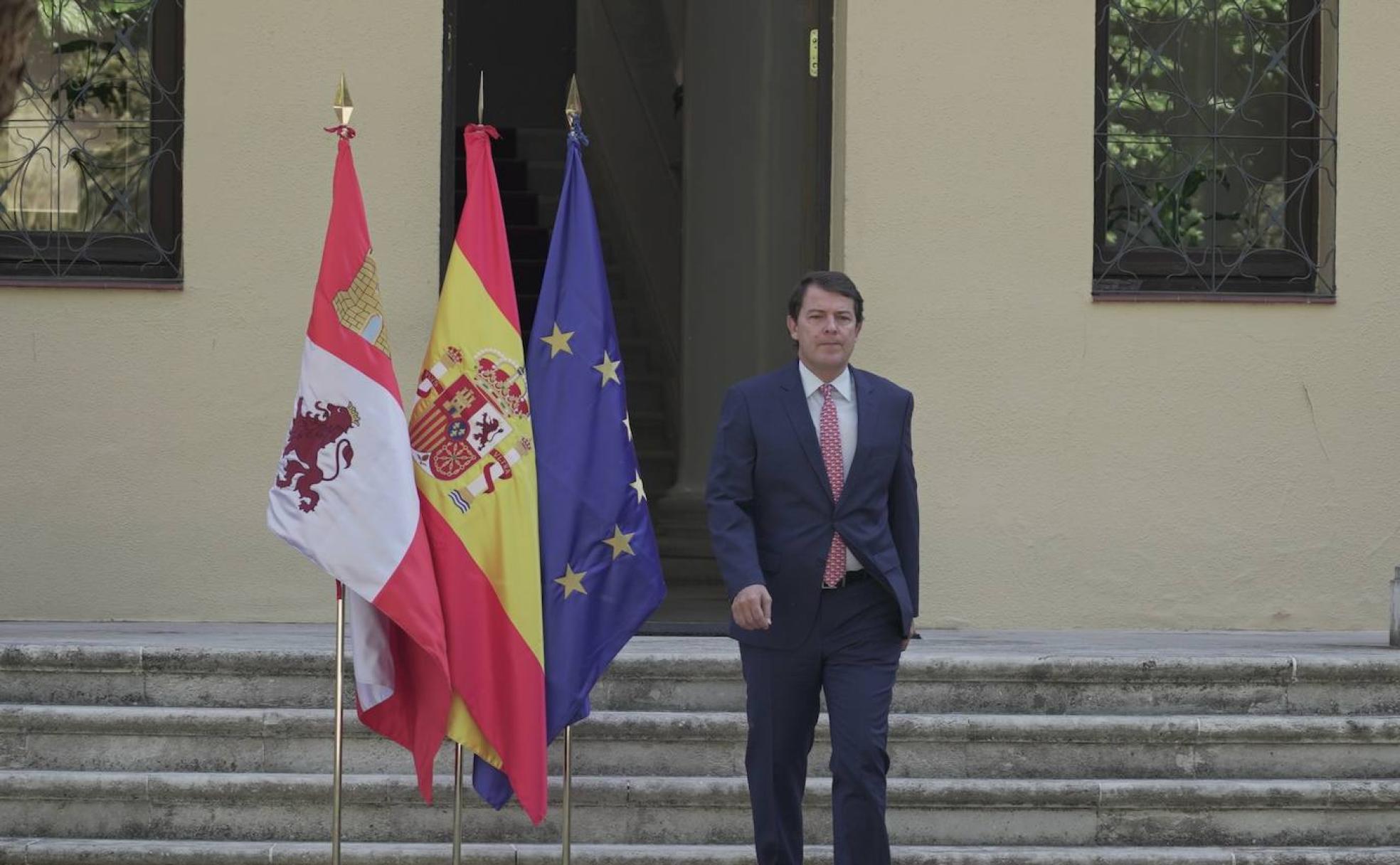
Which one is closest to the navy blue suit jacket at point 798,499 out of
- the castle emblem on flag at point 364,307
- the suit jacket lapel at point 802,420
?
the suit jacket lapel at point 802,420

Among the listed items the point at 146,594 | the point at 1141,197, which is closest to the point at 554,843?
the point at 146,594

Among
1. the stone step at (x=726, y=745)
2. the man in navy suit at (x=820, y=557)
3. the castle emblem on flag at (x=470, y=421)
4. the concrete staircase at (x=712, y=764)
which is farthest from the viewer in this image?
the stone step at (x=726, y=745)

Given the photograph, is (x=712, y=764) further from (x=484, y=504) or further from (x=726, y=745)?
(x=484, y=504)

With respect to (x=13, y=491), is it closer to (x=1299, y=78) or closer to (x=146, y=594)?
(x=146, y=594)

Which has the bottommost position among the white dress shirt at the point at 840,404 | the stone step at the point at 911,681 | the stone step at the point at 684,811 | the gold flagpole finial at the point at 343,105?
the stone step at the point at 684,811

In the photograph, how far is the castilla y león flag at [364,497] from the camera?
5461 mm

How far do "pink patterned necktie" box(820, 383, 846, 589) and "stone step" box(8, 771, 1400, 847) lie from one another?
48.0 inches

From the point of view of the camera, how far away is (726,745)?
6.63 m

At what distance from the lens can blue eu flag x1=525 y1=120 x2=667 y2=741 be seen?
5699 mm

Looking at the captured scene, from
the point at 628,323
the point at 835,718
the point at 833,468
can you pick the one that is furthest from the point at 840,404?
the point at 628,323

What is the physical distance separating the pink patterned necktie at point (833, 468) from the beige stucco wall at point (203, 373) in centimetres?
297

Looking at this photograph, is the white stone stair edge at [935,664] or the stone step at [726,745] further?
the white stone stair edge at [935,664]

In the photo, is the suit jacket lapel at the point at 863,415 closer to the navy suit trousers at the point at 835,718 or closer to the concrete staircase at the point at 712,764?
the navy suit trousers at the point at 835,718

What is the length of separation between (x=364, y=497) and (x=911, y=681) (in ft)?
7.42
